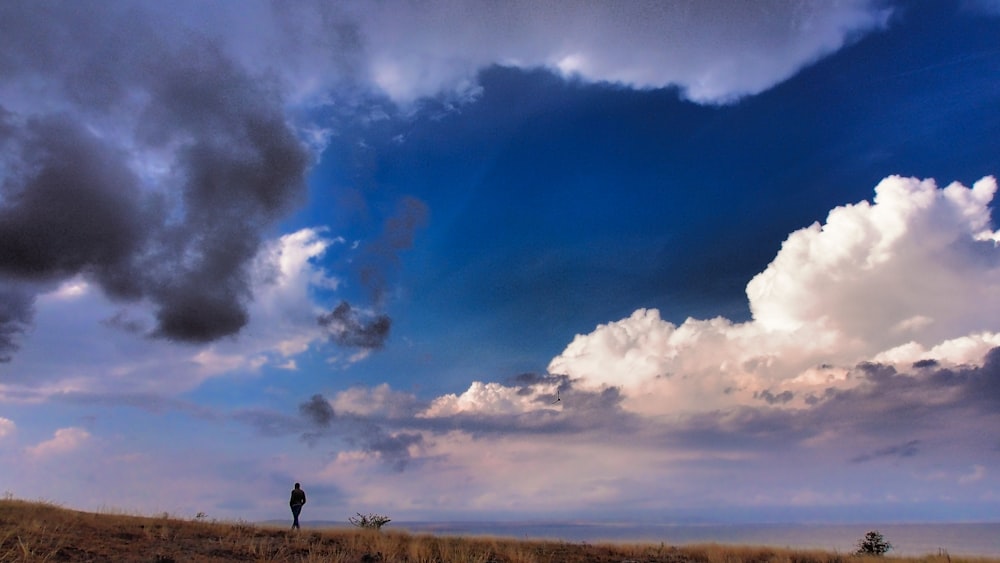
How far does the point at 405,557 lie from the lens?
2473 centimetres

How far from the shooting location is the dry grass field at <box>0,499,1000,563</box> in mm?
22141

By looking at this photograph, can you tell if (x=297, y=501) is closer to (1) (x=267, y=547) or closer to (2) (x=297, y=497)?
(2) (x=297, y=497)

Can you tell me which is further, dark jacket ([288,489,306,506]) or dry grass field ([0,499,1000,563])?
dark jacket ([288,489,306,506])

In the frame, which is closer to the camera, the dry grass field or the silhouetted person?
the dry grass field

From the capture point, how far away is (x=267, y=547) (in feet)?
82.0

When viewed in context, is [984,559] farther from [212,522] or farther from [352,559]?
[212,522]

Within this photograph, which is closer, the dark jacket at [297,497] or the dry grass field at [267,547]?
the dry grass field at [267,547]

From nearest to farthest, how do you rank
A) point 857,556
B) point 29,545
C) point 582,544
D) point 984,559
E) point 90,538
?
point 29,545 < point 90,538 < point 984,559 < point 857,556 < point 582,544

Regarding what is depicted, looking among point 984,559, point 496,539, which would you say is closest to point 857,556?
point 984,559

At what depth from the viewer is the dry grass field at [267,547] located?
22141 mm

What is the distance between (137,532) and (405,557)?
11474 millimetres

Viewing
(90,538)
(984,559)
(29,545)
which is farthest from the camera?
(984,559)

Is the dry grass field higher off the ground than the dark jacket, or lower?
lower

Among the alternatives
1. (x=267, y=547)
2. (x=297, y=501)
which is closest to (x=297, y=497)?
(x=297, y=501)
